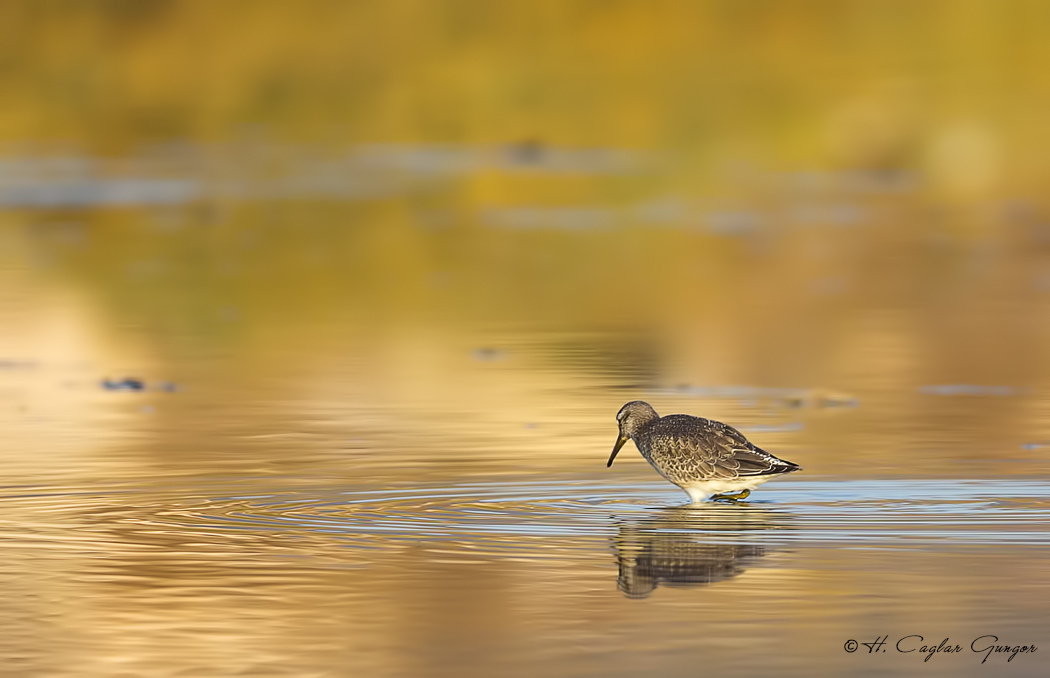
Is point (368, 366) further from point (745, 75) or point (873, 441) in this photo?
point (745, 75)

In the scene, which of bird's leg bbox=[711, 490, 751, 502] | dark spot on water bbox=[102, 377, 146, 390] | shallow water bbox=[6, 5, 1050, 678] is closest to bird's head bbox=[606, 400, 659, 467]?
shallow water bbox=[6, 5, 1050, 678]

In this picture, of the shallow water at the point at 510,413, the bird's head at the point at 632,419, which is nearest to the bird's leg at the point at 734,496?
the shallow water at the point at 510,413

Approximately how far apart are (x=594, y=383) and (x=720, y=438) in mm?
5020

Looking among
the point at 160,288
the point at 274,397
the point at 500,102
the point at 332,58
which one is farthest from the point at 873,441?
the point at 332,58

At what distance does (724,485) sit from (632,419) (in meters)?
1.02

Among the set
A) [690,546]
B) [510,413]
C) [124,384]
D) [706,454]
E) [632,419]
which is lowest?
[690,546]

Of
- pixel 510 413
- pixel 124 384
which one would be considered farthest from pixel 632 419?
pixel 124 384

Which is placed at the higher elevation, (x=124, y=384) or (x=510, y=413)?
(x=124, y=384)

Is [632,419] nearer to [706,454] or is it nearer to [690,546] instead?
[706,454]

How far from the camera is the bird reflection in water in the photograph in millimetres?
10164

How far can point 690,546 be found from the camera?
11.0 metres

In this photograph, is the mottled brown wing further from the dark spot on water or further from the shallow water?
the dark spot on water

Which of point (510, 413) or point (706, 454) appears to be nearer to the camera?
point (706, 454)

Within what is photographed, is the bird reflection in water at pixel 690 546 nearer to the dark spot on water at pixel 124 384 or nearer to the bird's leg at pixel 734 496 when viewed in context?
the bird's leg at pixel 734 496
